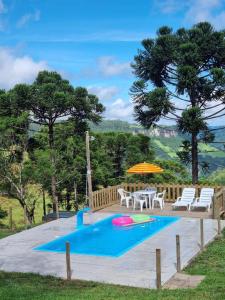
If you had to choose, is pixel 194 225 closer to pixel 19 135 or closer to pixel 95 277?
pixel 95 277

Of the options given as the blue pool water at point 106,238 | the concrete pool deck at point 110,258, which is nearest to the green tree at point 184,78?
the blue pool water at point 106,238

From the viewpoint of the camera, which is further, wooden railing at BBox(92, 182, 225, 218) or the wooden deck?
wooden railing at BBox(92, 182, 225, 218)

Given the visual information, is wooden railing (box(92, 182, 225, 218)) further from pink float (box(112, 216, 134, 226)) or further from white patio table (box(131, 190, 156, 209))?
pink float (box(112, 216, 134, 226))

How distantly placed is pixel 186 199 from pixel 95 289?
915 centimetres

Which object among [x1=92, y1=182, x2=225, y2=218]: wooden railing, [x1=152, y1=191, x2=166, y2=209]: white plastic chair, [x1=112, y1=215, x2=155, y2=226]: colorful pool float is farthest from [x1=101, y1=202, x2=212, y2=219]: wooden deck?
[x1=112, y1=215, x2=155, y2=226]: colorful pool float

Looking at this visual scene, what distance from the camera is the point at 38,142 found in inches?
945

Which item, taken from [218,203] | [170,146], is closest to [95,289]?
[218,203]

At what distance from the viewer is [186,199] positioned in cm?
1655

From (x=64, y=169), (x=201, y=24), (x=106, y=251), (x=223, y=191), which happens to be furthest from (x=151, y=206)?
(x=201, y=24)

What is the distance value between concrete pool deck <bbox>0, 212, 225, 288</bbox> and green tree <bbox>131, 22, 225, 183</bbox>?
926 cm

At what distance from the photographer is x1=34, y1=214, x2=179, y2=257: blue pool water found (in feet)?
37.7

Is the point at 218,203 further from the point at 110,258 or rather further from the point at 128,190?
the point at 110,258

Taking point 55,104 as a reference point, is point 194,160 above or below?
below

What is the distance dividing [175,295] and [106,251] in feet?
13.9
